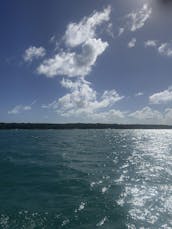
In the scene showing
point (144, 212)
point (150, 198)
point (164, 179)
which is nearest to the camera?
point (144, 212)

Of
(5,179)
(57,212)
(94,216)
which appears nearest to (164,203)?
(94,216)

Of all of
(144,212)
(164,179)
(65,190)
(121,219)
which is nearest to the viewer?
(121,219)

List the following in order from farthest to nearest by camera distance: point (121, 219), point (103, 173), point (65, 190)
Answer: point (103, 173) → point (65, 190) → point (121, 219)

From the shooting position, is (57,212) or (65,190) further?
(65,190)

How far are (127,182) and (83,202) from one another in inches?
312

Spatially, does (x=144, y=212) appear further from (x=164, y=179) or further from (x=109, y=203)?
(x=164, y=179)

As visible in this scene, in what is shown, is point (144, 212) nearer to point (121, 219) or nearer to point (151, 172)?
point (121, 219)

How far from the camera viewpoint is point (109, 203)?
A: 19328 mm

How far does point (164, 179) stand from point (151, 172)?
425 centimetres

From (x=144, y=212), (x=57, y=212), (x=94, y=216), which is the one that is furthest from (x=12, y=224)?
(x=144, y=212)

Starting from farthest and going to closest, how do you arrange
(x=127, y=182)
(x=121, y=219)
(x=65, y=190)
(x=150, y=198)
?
(x=127, y=182) < (x=65, y=190) < (x=150, y=198) < (x=121, y=219)

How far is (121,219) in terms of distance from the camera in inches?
646

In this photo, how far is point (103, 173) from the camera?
3025cm

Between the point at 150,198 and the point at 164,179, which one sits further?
the point at 164,179
